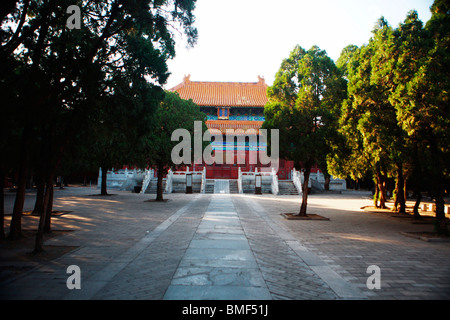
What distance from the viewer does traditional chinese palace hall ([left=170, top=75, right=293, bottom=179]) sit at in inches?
1379

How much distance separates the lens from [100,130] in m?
7.60

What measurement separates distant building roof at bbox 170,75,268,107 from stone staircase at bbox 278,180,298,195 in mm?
10475

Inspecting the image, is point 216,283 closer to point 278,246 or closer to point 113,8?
point 278,246

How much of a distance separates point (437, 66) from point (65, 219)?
12486 mm

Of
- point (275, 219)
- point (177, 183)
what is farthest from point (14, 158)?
point (177, 183)

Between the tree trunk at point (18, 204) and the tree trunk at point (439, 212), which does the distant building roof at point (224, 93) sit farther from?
the tree trunk at point (18, 204)

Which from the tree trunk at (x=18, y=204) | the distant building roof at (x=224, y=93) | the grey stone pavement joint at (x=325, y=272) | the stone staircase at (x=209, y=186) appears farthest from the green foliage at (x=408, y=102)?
the distant building roof at (x=224, y=93)

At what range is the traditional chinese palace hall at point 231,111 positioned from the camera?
35.0m

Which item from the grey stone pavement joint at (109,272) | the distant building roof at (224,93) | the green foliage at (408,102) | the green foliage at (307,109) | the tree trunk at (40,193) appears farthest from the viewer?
the distant building roof at (224,93)

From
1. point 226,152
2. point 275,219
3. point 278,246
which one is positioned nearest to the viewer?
point 278,246

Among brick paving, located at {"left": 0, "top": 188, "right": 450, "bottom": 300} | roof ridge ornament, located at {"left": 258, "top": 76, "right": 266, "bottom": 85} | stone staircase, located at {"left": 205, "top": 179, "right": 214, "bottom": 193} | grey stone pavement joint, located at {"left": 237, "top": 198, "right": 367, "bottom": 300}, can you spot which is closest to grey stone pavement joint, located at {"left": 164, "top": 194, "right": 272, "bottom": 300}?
brick paving, located at {"left": 0, "top": 188, "right": 450, "bottom": 300}

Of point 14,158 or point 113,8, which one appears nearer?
point 113,8

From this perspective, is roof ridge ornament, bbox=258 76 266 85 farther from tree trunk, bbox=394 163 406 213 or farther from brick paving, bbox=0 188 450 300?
brick paving, bbox=0 188 450 300

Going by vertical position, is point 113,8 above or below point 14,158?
above
